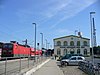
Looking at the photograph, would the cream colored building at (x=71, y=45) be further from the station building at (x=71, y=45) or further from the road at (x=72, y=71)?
the road at (x=72, y=71)

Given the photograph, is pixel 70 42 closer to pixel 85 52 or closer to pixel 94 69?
pixel 85 52

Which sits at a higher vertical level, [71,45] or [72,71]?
[71,45]

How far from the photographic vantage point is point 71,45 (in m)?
125

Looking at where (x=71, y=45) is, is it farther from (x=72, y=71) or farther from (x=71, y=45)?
(x=72, y=71)

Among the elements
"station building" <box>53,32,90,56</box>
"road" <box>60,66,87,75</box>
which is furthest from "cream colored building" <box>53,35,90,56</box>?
"road" <box>60,66,87,75</box>

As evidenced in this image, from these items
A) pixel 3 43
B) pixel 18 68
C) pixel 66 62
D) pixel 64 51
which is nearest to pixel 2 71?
pixel 18 68

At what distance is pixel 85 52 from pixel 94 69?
106 meters

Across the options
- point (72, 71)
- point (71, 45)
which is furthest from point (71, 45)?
point (72, 71)

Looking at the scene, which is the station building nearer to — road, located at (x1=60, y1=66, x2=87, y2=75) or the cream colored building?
the cream colored building

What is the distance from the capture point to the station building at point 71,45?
12330cm

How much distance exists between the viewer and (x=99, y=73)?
1642 cm

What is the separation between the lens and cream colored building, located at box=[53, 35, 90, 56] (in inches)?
4855

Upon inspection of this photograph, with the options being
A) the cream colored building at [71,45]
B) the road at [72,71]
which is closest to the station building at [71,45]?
the cream colored building at [71,45]

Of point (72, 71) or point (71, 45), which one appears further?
point (71, 45)
